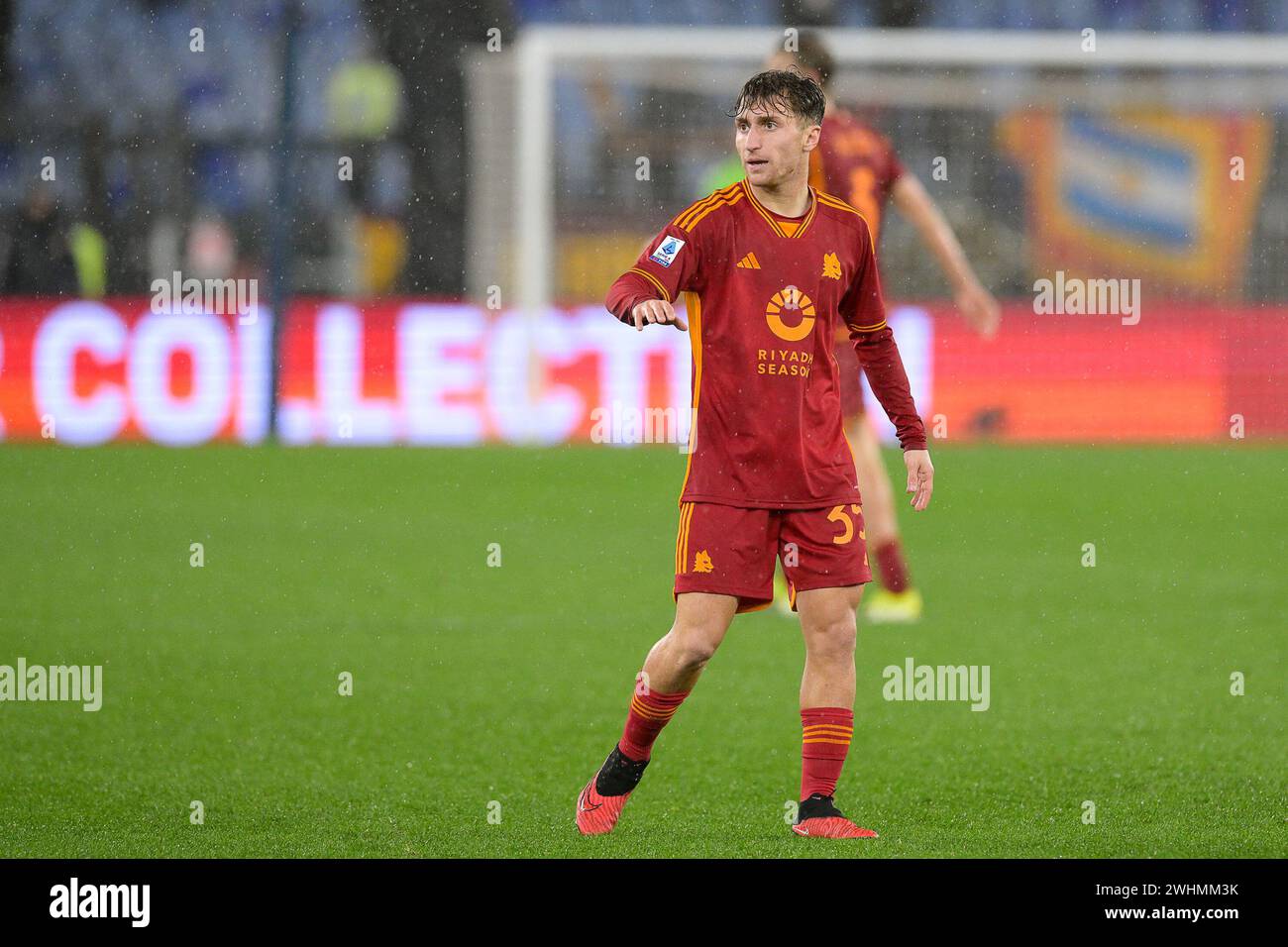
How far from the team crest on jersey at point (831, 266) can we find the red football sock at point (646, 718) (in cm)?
106

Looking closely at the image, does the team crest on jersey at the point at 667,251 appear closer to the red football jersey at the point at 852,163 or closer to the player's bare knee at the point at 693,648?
the player's bare knee at the point at 693,648

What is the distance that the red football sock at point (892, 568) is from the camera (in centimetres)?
809

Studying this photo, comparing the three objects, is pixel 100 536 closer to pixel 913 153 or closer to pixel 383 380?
pixel 383 380

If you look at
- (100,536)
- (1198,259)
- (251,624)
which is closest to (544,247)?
(1198,259)

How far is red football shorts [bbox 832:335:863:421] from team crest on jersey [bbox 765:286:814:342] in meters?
3.24

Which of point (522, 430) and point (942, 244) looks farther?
point (522, 430)

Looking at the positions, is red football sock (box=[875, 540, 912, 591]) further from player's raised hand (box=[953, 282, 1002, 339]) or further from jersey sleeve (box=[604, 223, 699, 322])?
jersey sleeve (box=[604, 223, 699, 322])

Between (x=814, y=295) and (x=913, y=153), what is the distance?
14.0 meters

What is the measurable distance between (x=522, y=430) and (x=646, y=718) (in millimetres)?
10951

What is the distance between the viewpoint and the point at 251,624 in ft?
26.1

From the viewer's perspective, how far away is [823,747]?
183 inches
